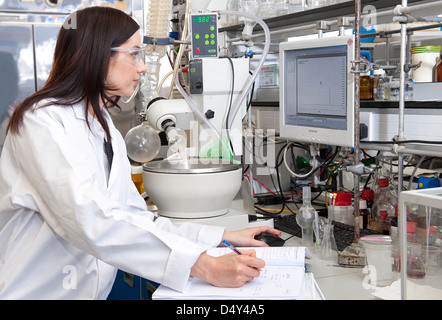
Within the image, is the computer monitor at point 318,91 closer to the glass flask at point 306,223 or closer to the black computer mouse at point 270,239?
the glass flask at point 306,223

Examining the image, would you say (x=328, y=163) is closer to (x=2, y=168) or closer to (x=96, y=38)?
(x=96, y=38)

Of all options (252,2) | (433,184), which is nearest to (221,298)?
(433,184)

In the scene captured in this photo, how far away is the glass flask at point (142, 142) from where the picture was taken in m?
2.30

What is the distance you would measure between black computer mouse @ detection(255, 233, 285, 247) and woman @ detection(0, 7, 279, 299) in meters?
0.02

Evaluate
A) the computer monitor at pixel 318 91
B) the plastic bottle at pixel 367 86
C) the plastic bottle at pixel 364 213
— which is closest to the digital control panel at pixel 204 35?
the computer monitor at pixel 318 91

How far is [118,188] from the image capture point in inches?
57.6

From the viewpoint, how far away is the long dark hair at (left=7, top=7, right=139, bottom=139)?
137 centimetres

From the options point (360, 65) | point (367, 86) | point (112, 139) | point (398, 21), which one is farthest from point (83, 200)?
point (367, 86)

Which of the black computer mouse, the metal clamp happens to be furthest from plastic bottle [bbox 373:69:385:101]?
the black computer mouse

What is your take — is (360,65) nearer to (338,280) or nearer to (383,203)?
(383,203)

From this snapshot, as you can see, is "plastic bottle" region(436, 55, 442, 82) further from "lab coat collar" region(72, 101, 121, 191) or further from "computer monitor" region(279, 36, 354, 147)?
"lab coat collar" region(72, 101, 121, 191)

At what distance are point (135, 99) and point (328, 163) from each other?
152 centimetres

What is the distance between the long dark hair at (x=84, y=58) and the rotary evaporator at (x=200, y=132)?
0.54 metres

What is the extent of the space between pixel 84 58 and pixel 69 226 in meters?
0.44
